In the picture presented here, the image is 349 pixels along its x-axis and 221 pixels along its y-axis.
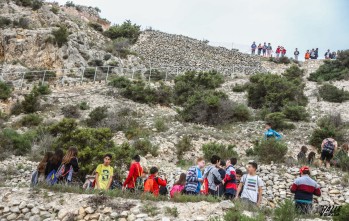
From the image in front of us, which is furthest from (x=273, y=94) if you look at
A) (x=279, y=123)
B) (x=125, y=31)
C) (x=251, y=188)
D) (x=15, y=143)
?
(x=125, y=31)

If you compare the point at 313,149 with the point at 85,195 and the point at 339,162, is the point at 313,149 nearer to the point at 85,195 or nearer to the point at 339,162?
the point at 339,162

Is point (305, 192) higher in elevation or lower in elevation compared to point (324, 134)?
lower

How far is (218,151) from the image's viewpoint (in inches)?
656

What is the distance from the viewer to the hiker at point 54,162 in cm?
1005

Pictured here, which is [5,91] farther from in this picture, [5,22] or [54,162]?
[54,162]

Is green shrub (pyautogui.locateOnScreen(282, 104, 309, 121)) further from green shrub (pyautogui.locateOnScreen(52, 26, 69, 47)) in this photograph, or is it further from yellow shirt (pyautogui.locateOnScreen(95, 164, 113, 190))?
green shrub (pyautogui.locateOnScreen(52, 26, 69, 47))

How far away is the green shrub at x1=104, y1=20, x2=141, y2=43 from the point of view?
152 feet

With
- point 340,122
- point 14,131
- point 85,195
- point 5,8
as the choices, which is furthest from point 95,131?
point 5,8

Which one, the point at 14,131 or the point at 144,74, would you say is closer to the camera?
the point at 14,131

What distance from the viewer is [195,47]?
4897 cm

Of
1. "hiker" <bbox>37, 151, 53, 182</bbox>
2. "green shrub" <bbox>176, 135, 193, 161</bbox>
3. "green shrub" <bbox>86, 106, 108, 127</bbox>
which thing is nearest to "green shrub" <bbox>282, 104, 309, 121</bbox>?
"green shrub" <bbox>176, 135, 193, 161</bbox>

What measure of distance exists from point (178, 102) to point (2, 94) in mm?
10148

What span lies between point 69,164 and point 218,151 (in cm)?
781

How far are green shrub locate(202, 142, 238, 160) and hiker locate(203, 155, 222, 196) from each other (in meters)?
6.35
